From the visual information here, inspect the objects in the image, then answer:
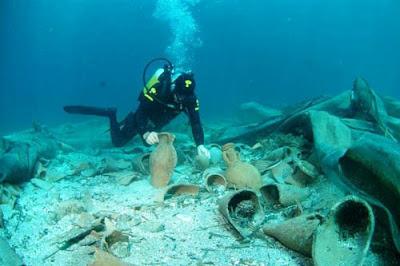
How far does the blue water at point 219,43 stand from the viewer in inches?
2618

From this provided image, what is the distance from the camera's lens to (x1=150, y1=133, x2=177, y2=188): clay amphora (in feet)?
15.7

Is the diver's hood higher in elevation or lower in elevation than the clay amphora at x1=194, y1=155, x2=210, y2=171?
higher

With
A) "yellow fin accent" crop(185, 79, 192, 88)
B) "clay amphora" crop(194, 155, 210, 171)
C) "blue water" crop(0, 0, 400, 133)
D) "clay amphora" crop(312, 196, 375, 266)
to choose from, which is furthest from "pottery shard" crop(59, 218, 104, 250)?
"blue water" crop(0, 0, 400, 133)

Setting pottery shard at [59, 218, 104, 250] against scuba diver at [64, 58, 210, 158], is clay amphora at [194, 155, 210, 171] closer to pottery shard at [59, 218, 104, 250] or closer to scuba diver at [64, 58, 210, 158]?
scuba diver at [64, 58, 210, 158]

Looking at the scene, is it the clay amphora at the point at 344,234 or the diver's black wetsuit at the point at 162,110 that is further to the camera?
the diver's black wetsuit at the point at 162,110

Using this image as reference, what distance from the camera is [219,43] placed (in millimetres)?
76375

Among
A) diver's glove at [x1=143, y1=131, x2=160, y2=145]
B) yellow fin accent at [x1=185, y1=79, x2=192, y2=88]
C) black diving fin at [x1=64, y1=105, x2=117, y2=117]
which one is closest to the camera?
diver's glove at [x1=143, y1=131, x2=160, y2=145]

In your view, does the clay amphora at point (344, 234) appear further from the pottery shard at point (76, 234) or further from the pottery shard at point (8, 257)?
the pottery shard at point (8, 257)

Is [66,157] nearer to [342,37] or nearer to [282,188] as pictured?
[282,188]

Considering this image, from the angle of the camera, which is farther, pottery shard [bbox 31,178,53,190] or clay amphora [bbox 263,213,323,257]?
pottery shard [bbox 31,178,53,190]

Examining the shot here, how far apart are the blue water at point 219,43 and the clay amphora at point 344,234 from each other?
193 ft

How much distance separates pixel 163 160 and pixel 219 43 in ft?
242

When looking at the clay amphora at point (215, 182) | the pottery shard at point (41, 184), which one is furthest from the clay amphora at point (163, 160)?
the pottery shard at point (41, 184)

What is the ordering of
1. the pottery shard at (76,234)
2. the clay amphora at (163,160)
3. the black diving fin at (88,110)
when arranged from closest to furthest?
the pottery shard at (76,234)
the clay amphora at (163,160)
the black diving fin at (88,110)
